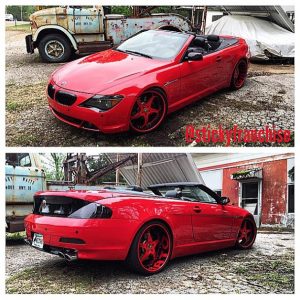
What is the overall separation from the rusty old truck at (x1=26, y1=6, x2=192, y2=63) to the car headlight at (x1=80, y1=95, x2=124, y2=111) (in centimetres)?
374

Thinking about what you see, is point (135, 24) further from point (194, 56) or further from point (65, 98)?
point (65, 98)

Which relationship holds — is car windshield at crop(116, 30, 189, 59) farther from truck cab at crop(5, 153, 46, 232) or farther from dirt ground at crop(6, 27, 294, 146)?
truck cab at crop(5, 153, 46, 232)

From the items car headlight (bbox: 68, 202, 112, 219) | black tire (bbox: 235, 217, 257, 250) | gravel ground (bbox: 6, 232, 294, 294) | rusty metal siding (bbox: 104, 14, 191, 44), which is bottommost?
gravel ground (bbox: 6, 232, 294, 294)

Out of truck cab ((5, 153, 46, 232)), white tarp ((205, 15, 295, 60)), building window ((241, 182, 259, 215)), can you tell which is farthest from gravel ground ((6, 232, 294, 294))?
white tarp ((205, 15, 295, 60))

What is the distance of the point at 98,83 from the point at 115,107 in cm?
39

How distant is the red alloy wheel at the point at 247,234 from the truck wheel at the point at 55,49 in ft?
15.3

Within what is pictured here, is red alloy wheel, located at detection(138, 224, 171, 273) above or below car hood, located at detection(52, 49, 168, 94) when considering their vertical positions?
below

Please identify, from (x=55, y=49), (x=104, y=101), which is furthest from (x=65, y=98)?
(x=55, y=49)

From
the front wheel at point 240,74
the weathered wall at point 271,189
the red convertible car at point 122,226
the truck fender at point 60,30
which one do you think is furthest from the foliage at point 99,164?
the truck fender at point 60,30

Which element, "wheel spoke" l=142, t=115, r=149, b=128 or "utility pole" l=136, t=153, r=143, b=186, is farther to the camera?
"utility pole" l=136, t=153, r=143, b=186

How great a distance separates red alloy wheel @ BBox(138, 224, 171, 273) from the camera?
13.1 feet

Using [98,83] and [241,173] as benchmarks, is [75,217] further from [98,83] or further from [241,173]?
[241,173]

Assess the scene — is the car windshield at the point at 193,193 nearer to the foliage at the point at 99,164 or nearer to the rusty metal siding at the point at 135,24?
the foliage at the point at 99,164

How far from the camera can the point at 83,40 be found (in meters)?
7.87
